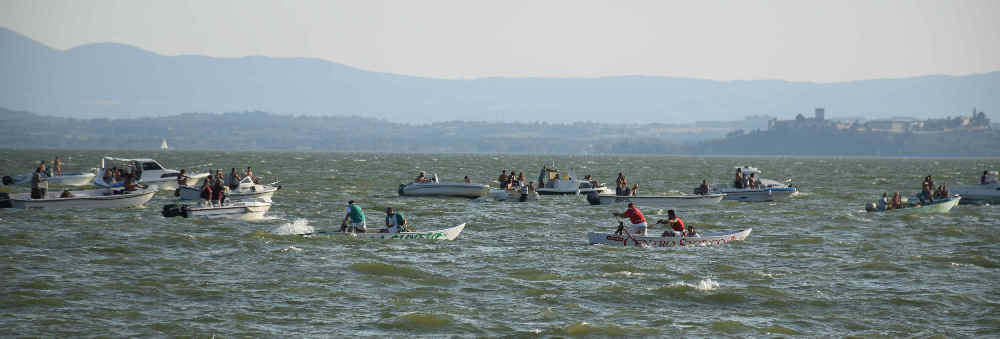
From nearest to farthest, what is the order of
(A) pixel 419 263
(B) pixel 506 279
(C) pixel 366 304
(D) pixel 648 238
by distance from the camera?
(C) pixel 366 304, (B) pixel 506 279, (A) pixel 419 263, (D) pixel 648 238

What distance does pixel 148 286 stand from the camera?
28.1 meters

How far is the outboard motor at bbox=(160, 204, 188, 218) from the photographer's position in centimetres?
4494

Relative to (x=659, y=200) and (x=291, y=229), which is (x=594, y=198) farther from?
(x=291, y=229)

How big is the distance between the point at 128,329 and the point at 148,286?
5.48 metres

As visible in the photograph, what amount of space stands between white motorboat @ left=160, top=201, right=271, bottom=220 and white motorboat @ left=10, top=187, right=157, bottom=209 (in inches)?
276

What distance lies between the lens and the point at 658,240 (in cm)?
3725

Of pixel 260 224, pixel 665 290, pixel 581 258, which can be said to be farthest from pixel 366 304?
pixel 260 224

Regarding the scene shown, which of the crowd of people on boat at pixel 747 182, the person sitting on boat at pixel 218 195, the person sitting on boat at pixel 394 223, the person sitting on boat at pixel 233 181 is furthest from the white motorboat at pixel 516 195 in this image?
the person sitting on boat at pixel 394 223

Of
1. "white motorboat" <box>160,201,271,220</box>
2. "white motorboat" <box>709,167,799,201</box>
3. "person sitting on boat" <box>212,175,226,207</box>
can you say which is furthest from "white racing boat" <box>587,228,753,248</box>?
"white motorboat" <box>709,167,799,201</box>

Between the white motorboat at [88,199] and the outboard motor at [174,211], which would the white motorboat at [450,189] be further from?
the outboard motor at [174,211]

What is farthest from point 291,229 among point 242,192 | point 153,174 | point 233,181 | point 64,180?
point 64,180

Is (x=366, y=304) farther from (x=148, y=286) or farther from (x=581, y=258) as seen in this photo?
(x=581, y=258)

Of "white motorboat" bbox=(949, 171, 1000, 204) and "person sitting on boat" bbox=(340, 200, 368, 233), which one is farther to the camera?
"white motorboat" bbox=(949, 171, 1000, 204)

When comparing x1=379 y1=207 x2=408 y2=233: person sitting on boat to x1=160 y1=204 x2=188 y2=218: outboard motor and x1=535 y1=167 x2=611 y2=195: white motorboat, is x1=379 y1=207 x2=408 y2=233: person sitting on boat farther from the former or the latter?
x1=535 y1=167 x2=611 y2=195: white motorboat
